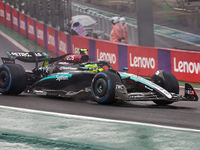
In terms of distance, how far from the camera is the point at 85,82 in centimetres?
929

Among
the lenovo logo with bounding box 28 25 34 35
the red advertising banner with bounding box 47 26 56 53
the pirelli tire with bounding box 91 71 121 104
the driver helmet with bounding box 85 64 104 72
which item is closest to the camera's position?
the pirelli tire with bounding box 91 71 121 104

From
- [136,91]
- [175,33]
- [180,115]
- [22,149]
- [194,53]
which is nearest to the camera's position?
[22,149]

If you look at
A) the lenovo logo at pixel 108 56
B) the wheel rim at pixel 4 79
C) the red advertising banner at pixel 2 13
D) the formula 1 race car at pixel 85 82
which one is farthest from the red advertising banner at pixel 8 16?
the wheel rim at pixel 4 79

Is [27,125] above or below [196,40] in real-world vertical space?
below

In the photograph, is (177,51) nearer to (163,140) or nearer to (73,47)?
(73,47)

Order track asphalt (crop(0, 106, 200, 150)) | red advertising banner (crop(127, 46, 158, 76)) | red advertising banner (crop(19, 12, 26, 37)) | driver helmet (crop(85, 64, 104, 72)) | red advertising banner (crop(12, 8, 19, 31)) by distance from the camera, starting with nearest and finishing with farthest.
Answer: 1. track asphalt (crop(0, 106, 200, 150))
2. driver helmet (crop(85, 64, 104, 72))
3. red advertising banner (crop(127, 46, 158, 76))
4. red advertising banner (crop(19, 12, 26, 37))
5. red advertising banner (crop(12, 8, 19, 31))

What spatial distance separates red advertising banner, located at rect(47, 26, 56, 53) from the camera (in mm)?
23141

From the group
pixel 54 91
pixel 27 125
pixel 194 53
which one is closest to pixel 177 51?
pixel 194 53

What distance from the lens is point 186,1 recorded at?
3578 centimetres

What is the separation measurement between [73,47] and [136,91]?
1177 centimetres

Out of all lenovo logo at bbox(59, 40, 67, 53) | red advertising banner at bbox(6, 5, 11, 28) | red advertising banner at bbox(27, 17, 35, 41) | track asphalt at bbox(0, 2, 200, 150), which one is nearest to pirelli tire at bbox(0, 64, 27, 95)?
track asphalt at bbox(0, 2, 200, 150)

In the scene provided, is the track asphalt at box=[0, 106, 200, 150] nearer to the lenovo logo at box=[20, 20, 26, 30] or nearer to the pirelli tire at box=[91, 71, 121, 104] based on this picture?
the pirelli tire at box=[91, 71, 121, 104]

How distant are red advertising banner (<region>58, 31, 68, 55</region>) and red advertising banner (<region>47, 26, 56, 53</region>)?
0.81m

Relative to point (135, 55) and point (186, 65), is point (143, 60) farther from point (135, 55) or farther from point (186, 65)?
point (186, 65)
